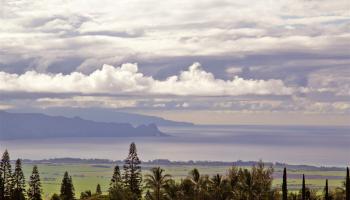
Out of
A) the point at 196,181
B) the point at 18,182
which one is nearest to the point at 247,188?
the point at 196,181

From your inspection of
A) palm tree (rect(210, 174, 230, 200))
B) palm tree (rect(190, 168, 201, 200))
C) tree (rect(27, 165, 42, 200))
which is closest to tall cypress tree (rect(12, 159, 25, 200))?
tree (rect(27, 165, 42, 200))

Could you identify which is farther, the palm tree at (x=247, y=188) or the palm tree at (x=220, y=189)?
the palm tree at (x=220, y=189)

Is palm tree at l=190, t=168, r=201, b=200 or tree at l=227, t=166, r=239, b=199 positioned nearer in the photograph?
tree at l=227, t=166, r=239, b=199

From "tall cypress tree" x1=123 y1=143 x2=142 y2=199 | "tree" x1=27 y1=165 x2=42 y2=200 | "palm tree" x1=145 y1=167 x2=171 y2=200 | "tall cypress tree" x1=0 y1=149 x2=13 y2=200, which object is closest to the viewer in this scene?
"palm tree" x1=145 y1=167 x2=171 y2=200

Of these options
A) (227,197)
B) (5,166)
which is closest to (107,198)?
(227,197)

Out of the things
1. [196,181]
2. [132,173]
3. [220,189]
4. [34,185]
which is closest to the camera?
[220,189]

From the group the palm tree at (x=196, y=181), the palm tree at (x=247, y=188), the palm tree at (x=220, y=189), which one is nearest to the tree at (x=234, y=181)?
the palm tree at (x=220, y=189)

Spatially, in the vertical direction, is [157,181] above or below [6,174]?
below

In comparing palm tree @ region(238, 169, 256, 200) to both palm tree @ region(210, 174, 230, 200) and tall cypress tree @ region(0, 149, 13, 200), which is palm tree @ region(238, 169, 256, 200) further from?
tall cypress tree @ region(0, 149, 13, 200)

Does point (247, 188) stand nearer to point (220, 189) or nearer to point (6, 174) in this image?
point (220, 189)

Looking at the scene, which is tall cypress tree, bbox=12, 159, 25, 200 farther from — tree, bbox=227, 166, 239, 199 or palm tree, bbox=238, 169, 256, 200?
palm tree, bbox=238, 169, 256, 200

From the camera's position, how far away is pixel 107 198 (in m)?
98.2

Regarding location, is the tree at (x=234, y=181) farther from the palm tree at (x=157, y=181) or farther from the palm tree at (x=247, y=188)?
the palm tree at (x=157, y=181)

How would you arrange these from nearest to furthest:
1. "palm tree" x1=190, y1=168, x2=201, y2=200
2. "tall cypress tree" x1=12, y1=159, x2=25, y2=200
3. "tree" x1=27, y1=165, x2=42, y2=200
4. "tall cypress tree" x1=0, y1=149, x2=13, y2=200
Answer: "palm tree" x1=190, y1=168, x2=201, y2=200 < "tall cypress tree" x1=12, y1=159, x2=25, y2=200 < "tall cypress tree" x1=0, y1=149, x2=13, y2=200 < "tree" x1=27, y1=165, x2=42, y2=200
